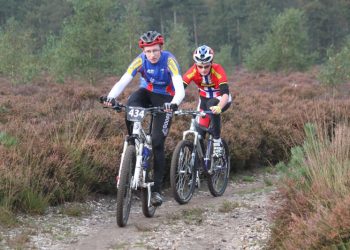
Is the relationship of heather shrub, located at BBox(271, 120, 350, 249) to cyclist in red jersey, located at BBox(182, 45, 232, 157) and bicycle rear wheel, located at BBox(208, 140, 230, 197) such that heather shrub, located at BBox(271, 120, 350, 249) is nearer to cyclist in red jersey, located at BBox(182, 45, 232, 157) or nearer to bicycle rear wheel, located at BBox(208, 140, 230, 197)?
cyclist in red jersey, located at BBox(182, 45, 232, 157)

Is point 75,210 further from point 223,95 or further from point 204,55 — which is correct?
point 204,55

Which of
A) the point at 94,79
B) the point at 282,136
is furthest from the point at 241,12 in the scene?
the point at 282,136

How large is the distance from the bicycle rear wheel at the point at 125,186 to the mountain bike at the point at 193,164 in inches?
37.2

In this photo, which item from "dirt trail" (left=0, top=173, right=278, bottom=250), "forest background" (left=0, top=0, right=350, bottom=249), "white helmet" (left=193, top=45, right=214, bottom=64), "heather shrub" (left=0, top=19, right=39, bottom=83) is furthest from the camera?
"heather shrub" (left=0, top=19, right=39, bottom=83)

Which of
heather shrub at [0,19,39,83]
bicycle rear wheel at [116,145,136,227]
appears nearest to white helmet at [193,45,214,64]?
bicycle rear wheel at [116,145,136,227]

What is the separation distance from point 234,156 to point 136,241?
4350 mm

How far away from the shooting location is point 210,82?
7.25 metres

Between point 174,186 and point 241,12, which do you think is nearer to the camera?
point 174,186

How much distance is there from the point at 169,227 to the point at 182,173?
1.15m

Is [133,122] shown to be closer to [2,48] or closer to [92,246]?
[92,246]

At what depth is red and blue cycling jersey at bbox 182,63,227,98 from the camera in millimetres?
7098

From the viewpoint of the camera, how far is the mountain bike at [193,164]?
650 centimetres

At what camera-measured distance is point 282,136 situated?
10.5 m

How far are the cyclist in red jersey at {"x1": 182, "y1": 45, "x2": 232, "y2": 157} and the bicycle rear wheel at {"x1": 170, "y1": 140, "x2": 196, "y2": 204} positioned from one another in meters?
0.70
